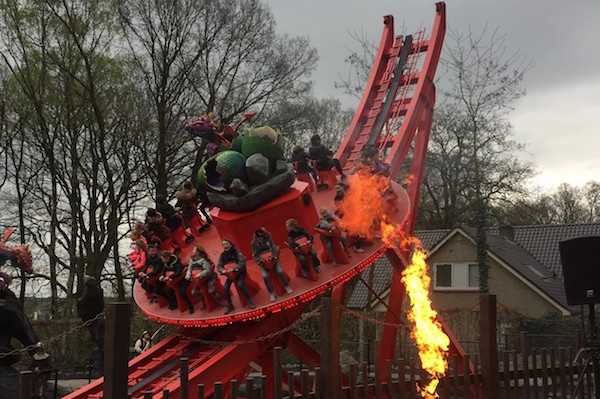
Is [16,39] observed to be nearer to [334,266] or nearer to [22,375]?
[334,266]

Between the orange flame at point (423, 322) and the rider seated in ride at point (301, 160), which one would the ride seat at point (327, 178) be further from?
the orange flame at point (423, 322)

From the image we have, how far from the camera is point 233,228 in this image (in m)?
10.4

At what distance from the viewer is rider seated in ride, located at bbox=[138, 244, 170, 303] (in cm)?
1023

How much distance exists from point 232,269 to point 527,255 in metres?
22.8

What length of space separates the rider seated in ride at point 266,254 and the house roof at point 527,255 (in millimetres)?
17948

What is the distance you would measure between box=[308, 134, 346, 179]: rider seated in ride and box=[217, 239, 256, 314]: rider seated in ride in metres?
2.81

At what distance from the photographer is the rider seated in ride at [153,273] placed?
10.2 m

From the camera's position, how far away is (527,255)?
2958 centimetres

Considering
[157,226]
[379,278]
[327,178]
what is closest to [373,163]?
[327,178]

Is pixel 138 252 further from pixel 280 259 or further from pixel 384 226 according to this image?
pixel 384 226

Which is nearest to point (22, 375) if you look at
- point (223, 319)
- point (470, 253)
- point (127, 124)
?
point (223, 319)

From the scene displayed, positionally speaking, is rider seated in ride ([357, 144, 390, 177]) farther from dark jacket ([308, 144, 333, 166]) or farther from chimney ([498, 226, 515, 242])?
chimney ([498, 226, 515, 242])

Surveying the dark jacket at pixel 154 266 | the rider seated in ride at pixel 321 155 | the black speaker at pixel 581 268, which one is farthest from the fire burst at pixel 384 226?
the dark jacket at pixel 154 266

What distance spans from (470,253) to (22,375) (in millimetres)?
23202
